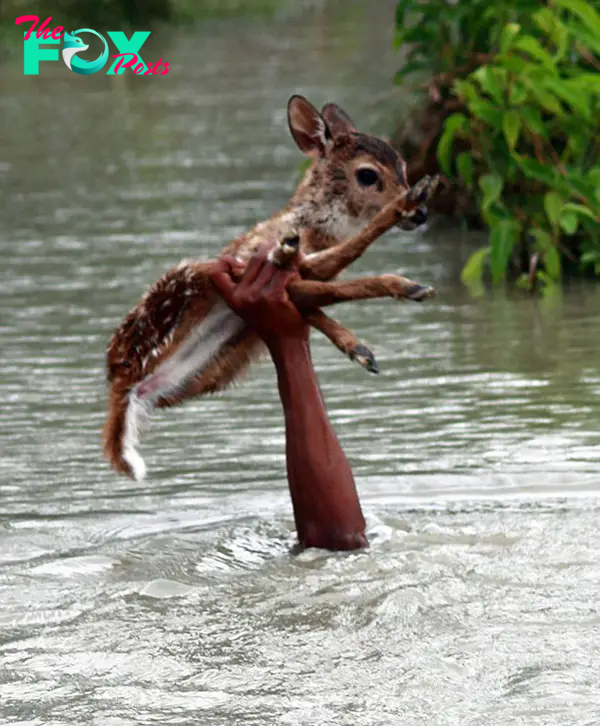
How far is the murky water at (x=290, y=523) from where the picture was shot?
4.55 meters

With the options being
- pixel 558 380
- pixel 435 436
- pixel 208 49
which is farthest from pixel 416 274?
pixel 208 49

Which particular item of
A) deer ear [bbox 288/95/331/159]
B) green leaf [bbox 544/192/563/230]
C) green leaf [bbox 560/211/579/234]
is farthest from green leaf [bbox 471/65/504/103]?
deer ear [bbox 288/95/331/159]

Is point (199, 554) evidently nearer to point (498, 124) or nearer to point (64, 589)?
point (64, 589)

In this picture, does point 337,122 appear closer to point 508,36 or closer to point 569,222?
point 569,222

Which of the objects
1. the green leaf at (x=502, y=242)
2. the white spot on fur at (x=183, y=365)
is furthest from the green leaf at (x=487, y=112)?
the white spot on fur at (x=183, y=365)

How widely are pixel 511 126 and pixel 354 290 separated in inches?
180

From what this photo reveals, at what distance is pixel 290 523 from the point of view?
20.0 ft

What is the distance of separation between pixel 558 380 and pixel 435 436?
43.1 inches

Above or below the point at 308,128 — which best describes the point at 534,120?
below

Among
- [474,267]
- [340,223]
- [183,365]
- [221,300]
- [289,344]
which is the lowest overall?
[474,267]

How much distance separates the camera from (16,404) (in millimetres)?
8031

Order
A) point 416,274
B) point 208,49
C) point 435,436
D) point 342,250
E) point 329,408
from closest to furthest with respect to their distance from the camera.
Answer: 1. point 342,250
2. point 435,436
3. point 329,408
4. point 416,274
5. point 208,49

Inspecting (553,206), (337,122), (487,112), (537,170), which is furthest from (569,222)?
(337,122)

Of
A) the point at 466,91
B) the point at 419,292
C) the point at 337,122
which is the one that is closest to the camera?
the point at 419,292
